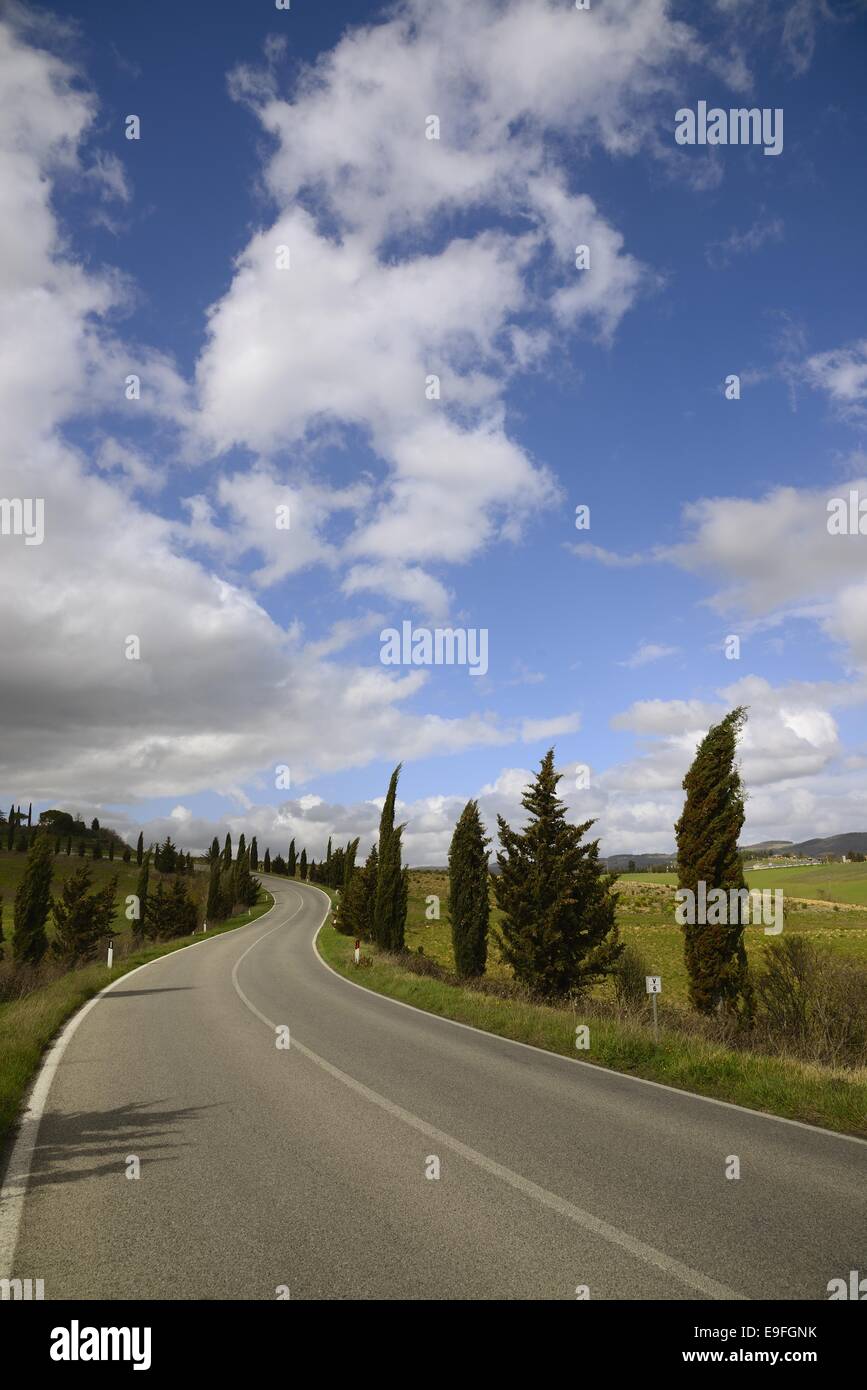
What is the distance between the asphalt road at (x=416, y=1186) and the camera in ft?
12.8

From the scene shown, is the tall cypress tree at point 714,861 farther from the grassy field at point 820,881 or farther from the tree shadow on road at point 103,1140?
the grassy field at point 820,881

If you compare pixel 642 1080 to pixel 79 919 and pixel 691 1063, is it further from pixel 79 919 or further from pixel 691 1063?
pixel 79 919

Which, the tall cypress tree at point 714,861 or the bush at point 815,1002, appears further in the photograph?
the tall cypress tree at point 714,861

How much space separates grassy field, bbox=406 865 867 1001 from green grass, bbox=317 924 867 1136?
1155cm

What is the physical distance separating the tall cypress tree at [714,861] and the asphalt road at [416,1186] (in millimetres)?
11019

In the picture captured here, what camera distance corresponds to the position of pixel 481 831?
3028 centimetres

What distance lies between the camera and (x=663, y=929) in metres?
55.5

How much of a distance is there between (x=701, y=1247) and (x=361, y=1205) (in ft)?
6.65

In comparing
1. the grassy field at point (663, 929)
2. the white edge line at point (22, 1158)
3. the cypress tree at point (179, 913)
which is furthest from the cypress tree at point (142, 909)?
the white edge line at point (22, 1158)

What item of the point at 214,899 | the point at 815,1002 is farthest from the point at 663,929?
the point at 815,1002

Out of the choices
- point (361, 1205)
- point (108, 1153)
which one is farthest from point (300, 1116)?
point (361, 1205)

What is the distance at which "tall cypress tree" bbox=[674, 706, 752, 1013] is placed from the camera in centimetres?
1909

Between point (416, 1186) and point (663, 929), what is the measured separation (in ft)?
180
